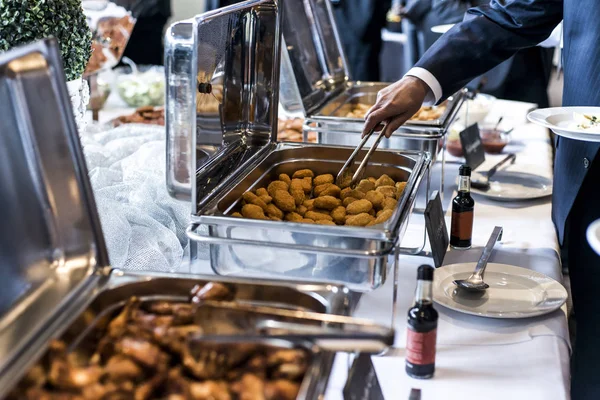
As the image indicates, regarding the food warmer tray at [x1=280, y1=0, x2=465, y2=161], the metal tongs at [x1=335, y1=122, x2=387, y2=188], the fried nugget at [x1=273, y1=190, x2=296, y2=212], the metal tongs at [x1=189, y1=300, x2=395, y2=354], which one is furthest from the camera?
the food warmer tray at [x1=280, y1=0, x2=465, y2=161]

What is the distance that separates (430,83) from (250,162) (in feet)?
1.61

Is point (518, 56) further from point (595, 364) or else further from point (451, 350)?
point (451, 350)

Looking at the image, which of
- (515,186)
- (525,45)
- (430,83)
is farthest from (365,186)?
(515,186)

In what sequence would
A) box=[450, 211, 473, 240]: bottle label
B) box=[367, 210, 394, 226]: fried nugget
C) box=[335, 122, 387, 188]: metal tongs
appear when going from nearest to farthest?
box=[367, 210, 394, 226]: fried nugget
box=[335, 122, 387, 188]: metal tongs
box=[450, 211, 473, 240]: bottle label

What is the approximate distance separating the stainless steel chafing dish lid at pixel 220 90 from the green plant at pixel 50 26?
31 centimetres

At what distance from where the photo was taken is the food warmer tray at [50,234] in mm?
829

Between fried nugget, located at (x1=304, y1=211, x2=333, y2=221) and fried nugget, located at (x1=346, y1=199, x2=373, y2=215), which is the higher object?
fried nugget, located at (x1=346, y1=199, x2=373, y2=215)

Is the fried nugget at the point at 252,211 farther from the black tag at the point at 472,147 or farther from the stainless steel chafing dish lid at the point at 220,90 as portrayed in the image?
the black tag at the point at 472,147

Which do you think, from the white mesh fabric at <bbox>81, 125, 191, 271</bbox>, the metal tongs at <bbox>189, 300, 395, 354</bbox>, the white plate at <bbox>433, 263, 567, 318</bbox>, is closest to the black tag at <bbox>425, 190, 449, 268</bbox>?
the white plate at <bbox>433, 263, 567, 318</bbox>

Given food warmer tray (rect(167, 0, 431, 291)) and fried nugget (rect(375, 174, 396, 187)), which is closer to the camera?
food warmer tray (rect(167, 0, 431, 291))

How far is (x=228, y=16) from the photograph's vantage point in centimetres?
131

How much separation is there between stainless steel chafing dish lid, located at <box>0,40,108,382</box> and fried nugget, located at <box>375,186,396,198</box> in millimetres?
592

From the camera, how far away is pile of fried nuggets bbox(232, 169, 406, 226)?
1236mm

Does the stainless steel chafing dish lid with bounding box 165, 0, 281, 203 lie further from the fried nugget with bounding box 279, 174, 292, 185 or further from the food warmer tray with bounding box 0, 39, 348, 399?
the food warmer tray with bounding box 0, 39, 348, 399
